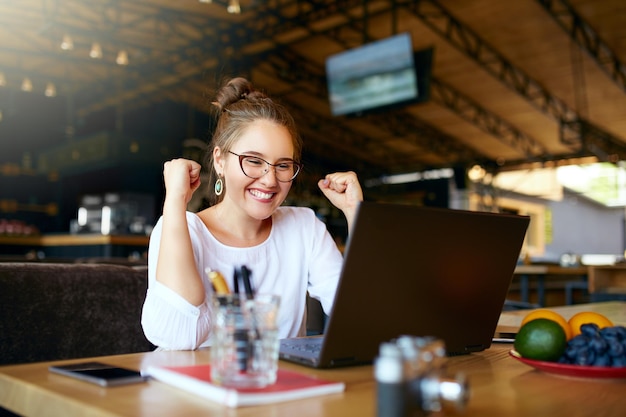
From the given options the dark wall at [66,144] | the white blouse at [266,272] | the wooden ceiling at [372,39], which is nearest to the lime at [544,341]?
the white blouse at [266,272]

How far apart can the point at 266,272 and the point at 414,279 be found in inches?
27.0

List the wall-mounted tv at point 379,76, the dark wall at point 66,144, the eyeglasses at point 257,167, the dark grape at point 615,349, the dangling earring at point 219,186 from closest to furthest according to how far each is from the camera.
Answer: the dark grape at point 615,349, the eyeglasses at point 257,167, the dangling earring at point 219,186, the wall-mounted tv at point 379,76, the dark wall at point 66,144

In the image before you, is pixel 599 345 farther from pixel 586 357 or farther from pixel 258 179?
pixel 258 179

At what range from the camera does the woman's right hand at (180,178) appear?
1355mm

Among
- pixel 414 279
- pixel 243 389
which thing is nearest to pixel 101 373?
pixel 243 389

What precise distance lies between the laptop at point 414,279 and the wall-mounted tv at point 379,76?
6.61 metres

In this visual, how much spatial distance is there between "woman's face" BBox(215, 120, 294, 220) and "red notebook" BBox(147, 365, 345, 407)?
2.25ft

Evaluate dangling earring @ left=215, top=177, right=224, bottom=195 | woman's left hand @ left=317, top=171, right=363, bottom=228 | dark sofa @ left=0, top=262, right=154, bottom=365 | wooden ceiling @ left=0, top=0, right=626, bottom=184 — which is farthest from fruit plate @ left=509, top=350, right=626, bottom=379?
wooden ceiling @ left=0, top=0, right=626, bottom=184

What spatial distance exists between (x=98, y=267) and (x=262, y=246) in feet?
1.82

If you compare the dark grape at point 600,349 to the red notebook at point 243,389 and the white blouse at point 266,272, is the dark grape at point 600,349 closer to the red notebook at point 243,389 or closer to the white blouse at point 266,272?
the red notebook at point 243,389

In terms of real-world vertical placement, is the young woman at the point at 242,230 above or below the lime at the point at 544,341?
above

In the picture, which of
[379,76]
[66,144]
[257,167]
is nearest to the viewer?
[257,167]

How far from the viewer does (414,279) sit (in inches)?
37.9

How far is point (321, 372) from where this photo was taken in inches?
37.4
